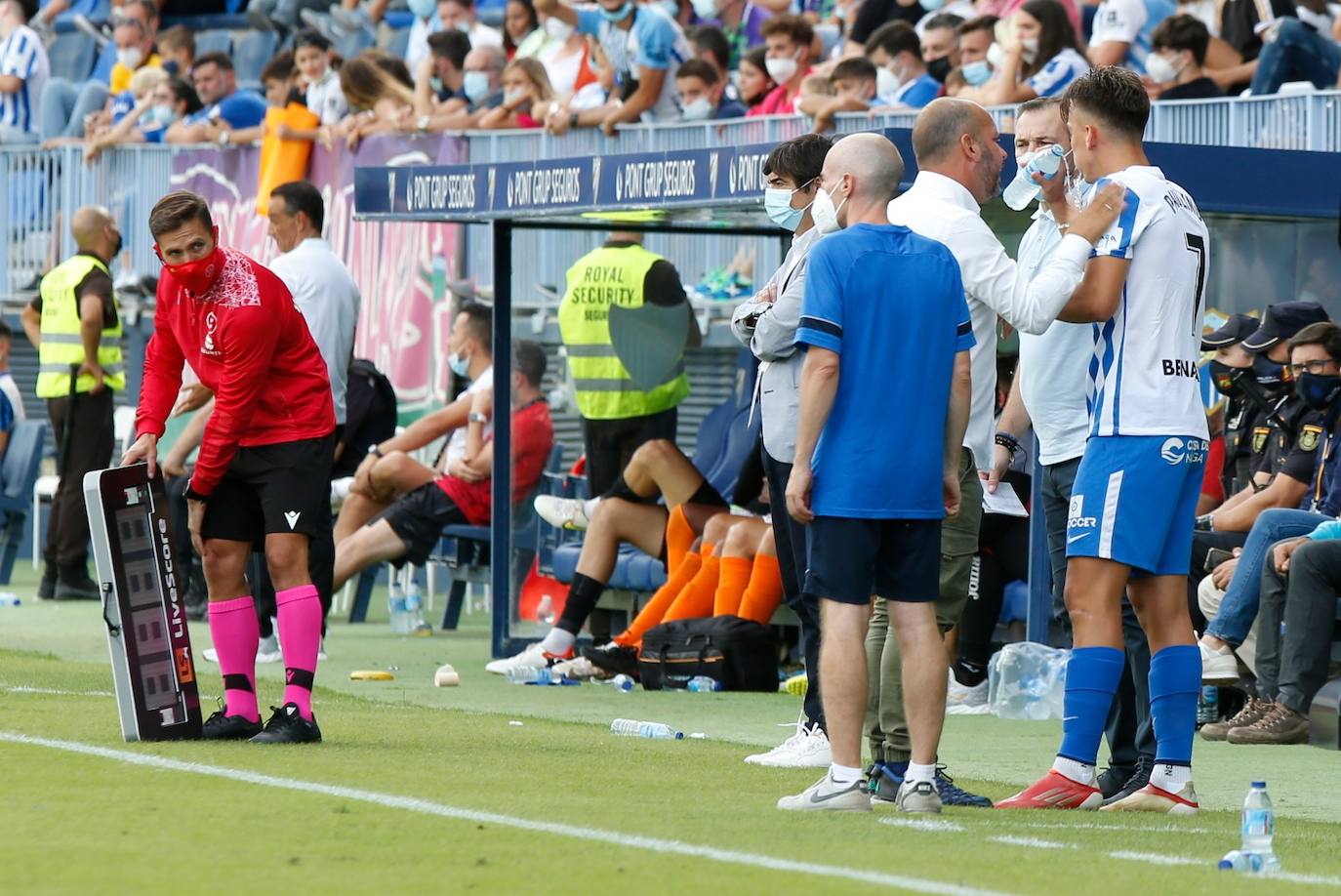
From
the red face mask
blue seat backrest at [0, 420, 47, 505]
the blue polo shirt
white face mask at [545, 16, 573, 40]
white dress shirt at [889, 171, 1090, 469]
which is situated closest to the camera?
the blue polo shirt

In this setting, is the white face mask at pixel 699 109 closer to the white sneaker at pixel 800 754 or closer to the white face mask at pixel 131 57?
the white face mask at pixel 131 57

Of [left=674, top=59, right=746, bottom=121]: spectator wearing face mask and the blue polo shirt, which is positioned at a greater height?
[left=674, top=59, right=746, bottom=121]: spectator wearing face mask

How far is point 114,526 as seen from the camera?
7.97 meters

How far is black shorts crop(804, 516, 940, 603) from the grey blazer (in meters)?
1.19

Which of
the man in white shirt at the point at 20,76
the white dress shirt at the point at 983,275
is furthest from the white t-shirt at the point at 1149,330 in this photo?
the man in white shirt at the point at 20,76

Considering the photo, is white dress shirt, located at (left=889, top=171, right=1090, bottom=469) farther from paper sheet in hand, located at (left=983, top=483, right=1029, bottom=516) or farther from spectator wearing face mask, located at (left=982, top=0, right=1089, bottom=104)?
spectator wearing face mask, located at (left=982, top=0, right=1089, bottom=104)

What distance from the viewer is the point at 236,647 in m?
8.12

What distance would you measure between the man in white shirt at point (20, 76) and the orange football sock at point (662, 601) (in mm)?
11916

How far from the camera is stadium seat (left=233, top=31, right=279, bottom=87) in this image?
2230 centimetres

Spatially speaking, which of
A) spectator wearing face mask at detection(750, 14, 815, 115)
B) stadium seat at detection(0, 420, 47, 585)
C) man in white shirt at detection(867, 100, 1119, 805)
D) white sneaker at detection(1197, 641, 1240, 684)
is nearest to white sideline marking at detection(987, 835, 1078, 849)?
man in white shirt at detection(867, 100, 1119, 805)

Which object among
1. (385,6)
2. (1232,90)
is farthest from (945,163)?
(385,6)

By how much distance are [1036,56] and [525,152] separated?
3.92 meters

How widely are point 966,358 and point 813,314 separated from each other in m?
0.46

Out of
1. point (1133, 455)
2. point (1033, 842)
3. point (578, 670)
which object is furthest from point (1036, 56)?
point (1033, 842)
